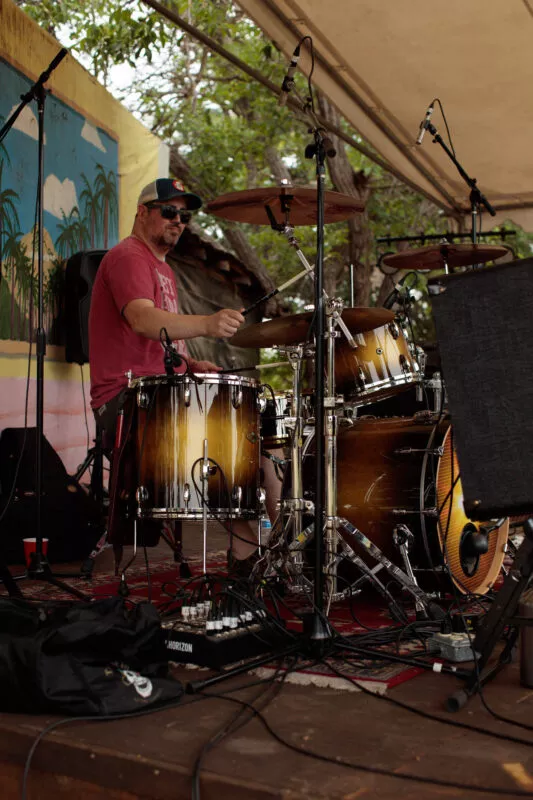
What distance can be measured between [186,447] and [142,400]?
0.89ft

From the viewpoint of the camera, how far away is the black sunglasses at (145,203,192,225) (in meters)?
3.39

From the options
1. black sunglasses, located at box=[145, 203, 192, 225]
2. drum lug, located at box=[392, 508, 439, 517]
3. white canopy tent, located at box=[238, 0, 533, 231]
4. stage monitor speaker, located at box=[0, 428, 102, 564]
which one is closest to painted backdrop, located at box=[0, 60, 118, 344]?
stage monitor speaker, located at box=[0, 428, 102, 564]

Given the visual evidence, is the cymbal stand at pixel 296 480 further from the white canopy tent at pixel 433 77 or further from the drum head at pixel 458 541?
the white canopy tent at pixel 433 77

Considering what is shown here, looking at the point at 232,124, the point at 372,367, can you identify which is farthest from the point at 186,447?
the point at 232,124

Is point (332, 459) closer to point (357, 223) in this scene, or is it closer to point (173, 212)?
point (173, 212)

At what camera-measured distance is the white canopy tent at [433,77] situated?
4.63 metres

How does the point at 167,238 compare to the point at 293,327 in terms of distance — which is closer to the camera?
the point at 293,327

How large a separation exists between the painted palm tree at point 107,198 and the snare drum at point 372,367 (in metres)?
3.24

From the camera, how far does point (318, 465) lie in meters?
2.60

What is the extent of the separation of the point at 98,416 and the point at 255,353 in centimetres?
649

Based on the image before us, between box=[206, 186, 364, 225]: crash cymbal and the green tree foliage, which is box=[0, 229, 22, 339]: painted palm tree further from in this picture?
the green tree foliage

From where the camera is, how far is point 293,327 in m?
3.57

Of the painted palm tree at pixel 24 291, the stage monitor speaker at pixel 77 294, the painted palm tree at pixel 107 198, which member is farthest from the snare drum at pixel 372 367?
the painted palm tree at pixel 107 198

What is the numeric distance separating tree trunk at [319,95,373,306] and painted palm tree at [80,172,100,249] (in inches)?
179
